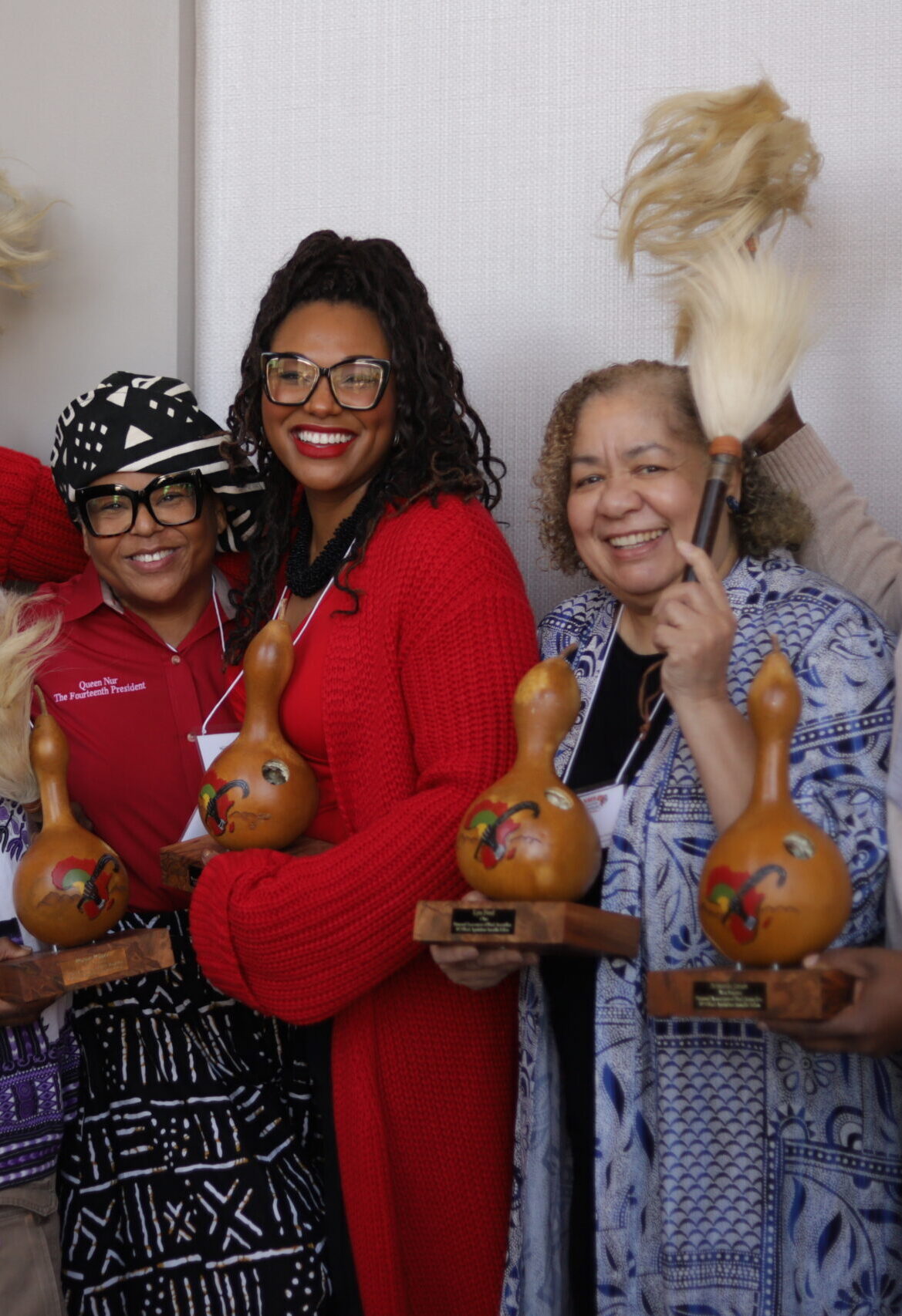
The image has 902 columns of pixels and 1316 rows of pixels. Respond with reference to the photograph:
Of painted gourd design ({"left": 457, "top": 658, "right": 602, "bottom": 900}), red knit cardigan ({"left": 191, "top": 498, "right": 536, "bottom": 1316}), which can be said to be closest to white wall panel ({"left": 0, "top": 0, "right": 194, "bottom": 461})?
red knit cardigan ({"left": 191, "top": 498, "right": 536, "bottom": 1316})

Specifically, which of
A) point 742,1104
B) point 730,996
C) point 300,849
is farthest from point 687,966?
point 300,849

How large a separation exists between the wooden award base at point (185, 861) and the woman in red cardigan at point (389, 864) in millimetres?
69

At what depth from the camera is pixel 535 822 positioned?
1445 mm

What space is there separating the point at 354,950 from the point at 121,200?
5.42 feet

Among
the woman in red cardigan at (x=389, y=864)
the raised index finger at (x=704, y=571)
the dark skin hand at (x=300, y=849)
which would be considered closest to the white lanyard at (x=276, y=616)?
the woman in red cardigan at (x=389, y=864)

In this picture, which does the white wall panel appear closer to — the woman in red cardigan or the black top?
the woman in red cardigan

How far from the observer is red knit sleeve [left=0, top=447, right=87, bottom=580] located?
2.26 meters

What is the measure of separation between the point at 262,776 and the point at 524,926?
47 centimetres

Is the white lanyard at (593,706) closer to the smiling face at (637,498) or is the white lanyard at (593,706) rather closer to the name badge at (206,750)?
the smiling face at (637,498)

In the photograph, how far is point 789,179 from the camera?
1.89 metres

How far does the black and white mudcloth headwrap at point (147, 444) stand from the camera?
2053 mm

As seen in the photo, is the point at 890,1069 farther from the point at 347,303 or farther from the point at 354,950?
the point at 347,303

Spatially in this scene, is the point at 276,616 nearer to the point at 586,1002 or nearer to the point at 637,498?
the point at 637,498

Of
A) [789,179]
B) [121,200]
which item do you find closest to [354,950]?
[789,179]
